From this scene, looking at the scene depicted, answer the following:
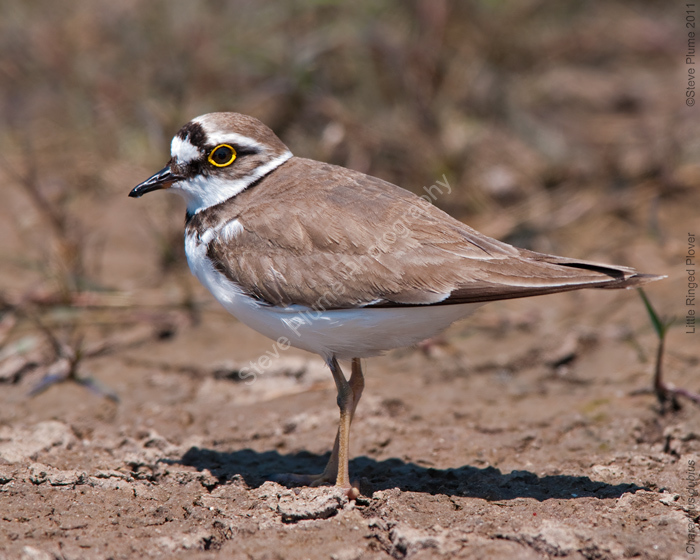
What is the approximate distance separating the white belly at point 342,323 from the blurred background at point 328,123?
7.52 feet

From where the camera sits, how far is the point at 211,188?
429 cm

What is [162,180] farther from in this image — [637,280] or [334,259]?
[637,280]

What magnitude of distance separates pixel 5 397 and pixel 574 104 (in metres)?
7.22

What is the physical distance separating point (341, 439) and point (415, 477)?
0.49 meters

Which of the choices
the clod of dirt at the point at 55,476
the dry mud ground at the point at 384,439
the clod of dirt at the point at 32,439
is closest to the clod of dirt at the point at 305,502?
the dry mud ground at the point at 384,439

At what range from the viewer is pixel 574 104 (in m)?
9.26

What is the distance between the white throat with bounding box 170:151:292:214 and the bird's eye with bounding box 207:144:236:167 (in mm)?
91

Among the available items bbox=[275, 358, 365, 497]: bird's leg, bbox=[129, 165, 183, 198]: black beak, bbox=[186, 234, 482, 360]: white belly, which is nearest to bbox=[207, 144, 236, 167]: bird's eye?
bbox=[129, 165, 183, 198]: black beak

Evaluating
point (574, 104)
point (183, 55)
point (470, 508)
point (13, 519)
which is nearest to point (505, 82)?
point (574, 104)

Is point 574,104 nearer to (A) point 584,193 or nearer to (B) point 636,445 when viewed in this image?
(A) point 584,193

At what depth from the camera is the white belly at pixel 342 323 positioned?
147 inches

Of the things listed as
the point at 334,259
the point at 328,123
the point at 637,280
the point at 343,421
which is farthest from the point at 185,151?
the point at 328,123

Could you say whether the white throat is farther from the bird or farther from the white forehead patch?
the white forehead patch

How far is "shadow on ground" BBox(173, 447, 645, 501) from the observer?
3826 millimetres
